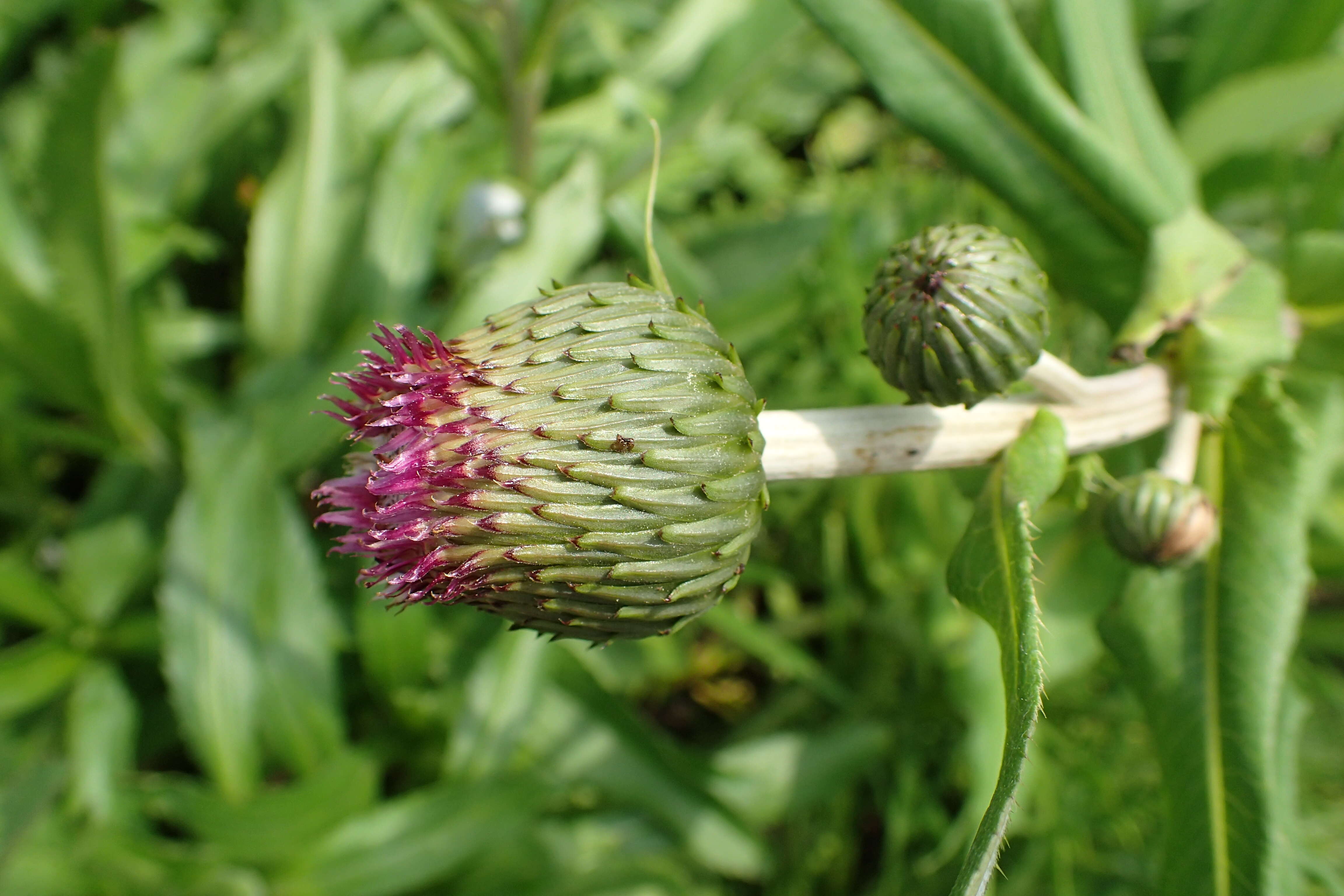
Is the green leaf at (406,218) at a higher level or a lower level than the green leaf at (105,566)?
higher

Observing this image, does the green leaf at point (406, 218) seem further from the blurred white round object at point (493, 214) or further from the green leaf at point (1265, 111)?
the green leaf at point (1265, 111)

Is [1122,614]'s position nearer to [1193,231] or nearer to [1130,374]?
[1130,374]

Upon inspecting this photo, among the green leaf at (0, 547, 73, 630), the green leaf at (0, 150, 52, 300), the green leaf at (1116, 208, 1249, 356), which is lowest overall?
Result: the green leaf at (0, 547, 73, 630)

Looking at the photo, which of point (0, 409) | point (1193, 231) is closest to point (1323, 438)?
point (1193, 231)

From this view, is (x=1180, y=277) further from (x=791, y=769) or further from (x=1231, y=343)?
(x=791, y=769)

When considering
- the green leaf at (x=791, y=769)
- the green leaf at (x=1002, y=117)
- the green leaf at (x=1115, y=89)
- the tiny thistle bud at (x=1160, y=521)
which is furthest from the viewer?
the green leaf at (x=791, y=769)

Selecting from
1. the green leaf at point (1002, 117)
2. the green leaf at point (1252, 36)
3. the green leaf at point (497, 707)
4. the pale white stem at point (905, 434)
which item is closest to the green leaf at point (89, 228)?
the green leaf at point (497, 707)

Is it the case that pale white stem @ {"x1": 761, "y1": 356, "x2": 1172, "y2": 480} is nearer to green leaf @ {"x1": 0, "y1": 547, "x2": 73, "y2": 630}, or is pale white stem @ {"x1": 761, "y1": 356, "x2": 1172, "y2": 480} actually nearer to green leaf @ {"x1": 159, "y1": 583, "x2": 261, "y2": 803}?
green leaf @ {"x1": 159, "y1": 583, "x2": 261, "y2": 803}

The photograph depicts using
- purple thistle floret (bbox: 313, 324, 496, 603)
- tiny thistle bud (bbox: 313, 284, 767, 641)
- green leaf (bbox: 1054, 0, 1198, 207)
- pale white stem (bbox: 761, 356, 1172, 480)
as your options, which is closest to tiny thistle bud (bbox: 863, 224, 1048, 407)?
pale white stem (bbox: 761, 356, 1172, 480)
